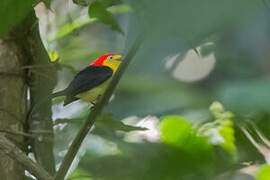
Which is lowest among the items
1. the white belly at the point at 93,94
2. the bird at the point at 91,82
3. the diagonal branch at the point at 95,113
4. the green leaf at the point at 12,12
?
the white belly at the point at 93,94

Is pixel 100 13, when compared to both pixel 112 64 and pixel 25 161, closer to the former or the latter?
pixel 25 161

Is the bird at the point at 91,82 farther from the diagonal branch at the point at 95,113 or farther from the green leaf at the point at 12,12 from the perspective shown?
the green leaf at the point at 12,12

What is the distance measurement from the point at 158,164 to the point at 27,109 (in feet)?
3.26

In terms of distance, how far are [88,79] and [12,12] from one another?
3.16ft

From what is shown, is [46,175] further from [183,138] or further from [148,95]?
[148,95]

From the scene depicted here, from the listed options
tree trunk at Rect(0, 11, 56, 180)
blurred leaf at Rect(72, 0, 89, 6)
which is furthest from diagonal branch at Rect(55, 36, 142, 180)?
tree trunk at Rect(0, 11, 56, 180)

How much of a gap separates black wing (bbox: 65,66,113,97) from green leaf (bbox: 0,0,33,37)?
0.80m

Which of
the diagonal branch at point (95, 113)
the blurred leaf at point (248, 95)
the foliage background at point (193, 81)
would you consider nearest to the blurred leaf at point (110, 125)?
the diagonal branch at point (95, 113)

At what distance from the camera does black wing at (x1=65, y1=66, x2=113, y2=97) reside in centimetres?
133

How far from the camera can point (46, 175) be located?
2.78ft

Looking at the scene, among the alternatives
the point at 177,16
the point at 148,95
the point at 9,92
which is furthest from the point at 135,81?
the point at 9,92

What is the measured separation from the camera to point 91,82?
1469 millimetres

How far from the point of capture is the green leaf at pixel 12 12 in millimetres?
475

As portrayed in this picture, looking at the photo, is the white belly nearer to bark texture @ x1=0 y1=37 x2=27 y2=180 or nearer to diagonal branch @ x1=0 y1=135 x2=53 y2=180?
bark texture @ x1=0 y1=37 x2=27 y2=180
